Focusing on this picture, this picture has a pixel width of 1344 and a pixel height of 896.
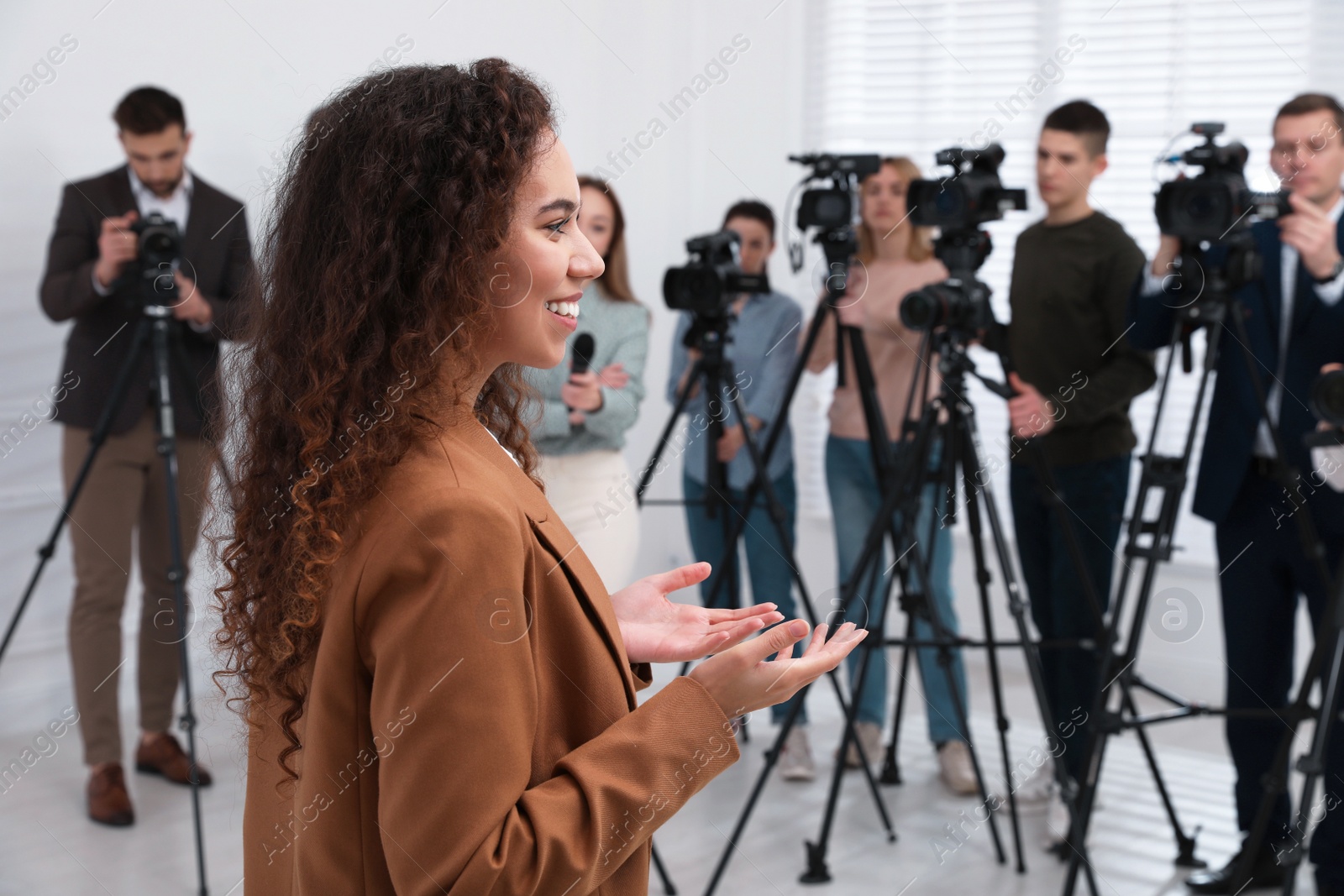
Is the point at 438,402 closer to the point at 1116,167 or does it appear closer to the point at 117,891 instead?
the point at 117,891

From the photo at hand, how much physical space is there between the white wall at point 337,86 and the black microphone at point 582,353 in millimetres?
800

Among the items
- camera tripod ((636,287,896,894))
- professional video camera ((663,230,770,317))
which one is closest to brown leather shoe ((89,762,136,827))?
camera tripod ((636,287,896,894))

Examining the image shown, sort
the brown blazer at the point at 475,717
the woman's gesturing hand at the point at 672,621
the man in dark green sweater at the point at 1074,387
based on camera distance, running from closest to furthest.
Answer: the brown blazer at the point at 475,717 → the woman's gesturing hand at the point at 672,621 → the man in dark green sweater at the point at 1074,387

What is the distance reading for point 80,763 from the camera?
3.16 m

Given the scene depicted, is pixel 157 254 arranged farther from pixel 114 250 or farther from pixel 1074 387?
pixel 1074 387

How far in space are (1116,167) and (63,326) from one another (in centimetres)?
353

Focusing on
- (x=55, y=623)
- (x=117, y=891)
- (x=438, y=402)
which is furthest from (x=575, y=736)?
(x=55, y=623)

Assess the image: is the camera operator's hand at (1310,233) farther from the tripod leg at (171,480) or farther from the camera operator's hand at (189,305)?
the camera operator's hand at (189,305)

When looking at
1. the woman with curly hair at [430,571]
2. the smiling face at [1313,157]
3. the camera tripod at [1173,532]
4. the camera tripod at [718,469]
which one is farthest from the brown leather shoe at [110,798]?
the smiling face at [1313,157]

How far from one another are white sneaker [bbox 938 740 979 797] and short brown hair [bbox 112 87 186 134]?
267 centimetres

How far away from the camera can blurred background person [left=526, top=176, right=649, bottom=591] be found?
2.92m

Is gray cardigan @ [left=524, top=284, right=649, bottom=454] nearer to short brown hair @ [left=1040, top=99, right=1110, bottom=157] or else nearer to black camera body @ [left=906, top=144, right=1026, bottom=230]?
black camera body @ [left=906, top=144, right=1026, bottom=230]

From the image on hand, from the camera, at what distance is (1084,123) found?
9.43ft

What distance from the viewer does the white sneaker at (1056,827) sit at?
8.76ft
